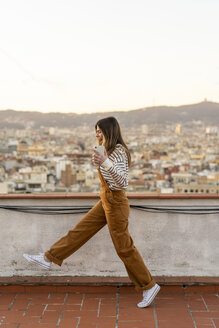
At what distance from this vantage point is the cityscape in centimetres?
3478

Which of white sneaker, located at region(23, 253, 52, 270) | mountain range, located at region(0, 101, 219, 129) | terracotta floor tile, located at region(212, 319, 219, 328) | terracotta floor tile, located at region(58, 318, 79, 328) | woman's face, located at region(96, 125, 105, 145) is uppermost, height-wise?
mountain range, located at region(0, 101, 219, 129)

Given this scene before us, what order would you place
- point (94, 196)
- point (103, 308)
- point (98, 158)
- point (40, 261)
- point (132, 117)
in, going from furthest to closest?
A: point (132, 117), point (94, 196), point (40, 261), point (103, 308), point (98, 158)

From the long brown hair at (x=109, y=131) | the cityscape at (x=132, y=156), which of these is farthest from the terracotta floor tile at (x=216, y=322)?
the cityscape at (x=132, y=156)

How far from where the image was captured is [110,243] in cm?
318

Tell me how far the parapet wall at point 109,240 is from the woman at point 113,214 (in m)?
0.37

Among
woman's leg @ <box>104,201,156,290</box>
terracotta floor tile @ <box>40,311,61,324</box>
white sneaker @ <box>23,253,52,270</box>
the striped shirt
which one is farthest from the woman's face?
terracotta floor tile @ <box>40,311,61,324</box>

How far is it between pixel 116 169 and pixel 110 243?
3.09 ft

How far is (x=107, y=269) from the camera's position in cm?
317

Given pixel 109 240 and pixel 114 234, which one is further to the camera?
pixel 109 240

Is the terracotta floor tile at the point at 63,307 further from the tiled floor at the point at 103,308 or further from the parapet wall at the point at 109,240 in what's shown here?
the parapet wall at the point at 109,240

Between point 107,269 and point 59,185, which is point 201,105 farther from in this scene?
point 107,269

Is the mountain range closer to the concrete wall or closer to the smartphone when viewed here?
the concrete wall

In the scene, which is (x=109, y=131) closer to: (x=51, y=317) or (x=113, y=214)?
(x=113, y=214)

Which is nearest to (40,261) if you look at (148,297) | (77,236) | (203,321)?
(77,236)
